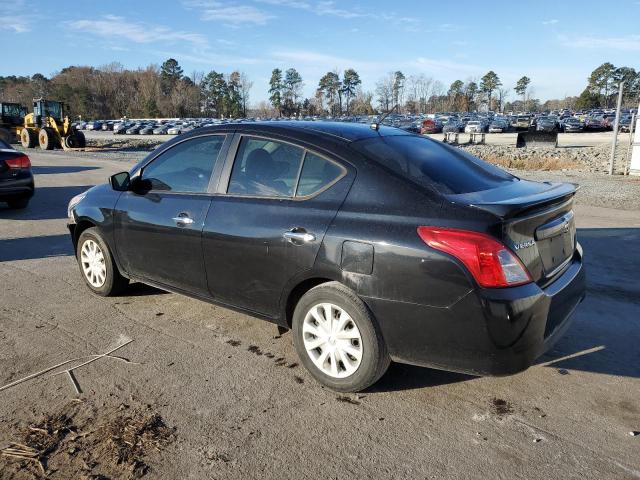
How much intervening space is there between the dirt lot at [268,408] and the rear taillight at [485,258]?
875 millimetres

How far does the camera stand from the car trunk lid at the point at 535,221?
2.90 m

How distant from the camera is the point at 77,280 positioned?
5793mm

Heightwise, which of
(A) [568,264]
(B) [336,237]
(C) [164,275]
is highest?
(B) [336,237]

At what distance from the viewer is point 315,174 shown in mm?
3523

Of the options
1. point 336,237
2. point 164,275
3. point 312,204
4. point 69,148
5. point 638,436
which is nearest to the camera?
point 638,436

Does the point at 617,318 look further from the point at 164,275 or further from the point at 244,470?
the point at 164,275

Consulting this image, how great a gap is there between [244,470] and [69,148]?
32.6 m

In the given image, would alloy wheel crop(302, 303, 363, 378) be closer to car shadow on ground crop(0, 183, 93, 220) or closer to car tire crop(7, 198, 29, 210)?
car shadow on ground crop(0, 183, 93, 220)

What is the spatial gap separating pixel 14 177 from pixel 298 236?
8.75m

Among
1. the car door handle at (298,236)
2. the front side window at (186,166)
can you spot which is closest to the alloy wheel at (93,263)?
the front side window at (186,166)

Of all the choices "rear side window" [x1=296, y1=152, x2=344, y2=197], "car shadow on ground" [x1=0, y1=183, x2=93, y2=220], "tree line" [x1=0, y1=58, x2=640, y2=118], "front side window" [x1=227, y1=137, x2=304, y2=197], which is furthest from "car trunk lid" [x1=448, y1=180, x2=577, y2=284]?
"tree line" [x1=0, y1=58, x2=640, y2=118]

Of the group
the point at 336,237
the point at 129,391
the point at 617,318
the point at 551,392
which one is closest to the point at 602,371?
the point at 551,392

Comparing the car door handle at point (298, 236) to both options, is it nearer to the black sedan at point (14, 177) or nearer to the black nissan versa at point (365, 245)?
the black nissan versa at point (365, 245)

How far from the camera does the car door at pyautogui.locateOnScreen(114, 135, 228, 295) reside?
4105 mm
